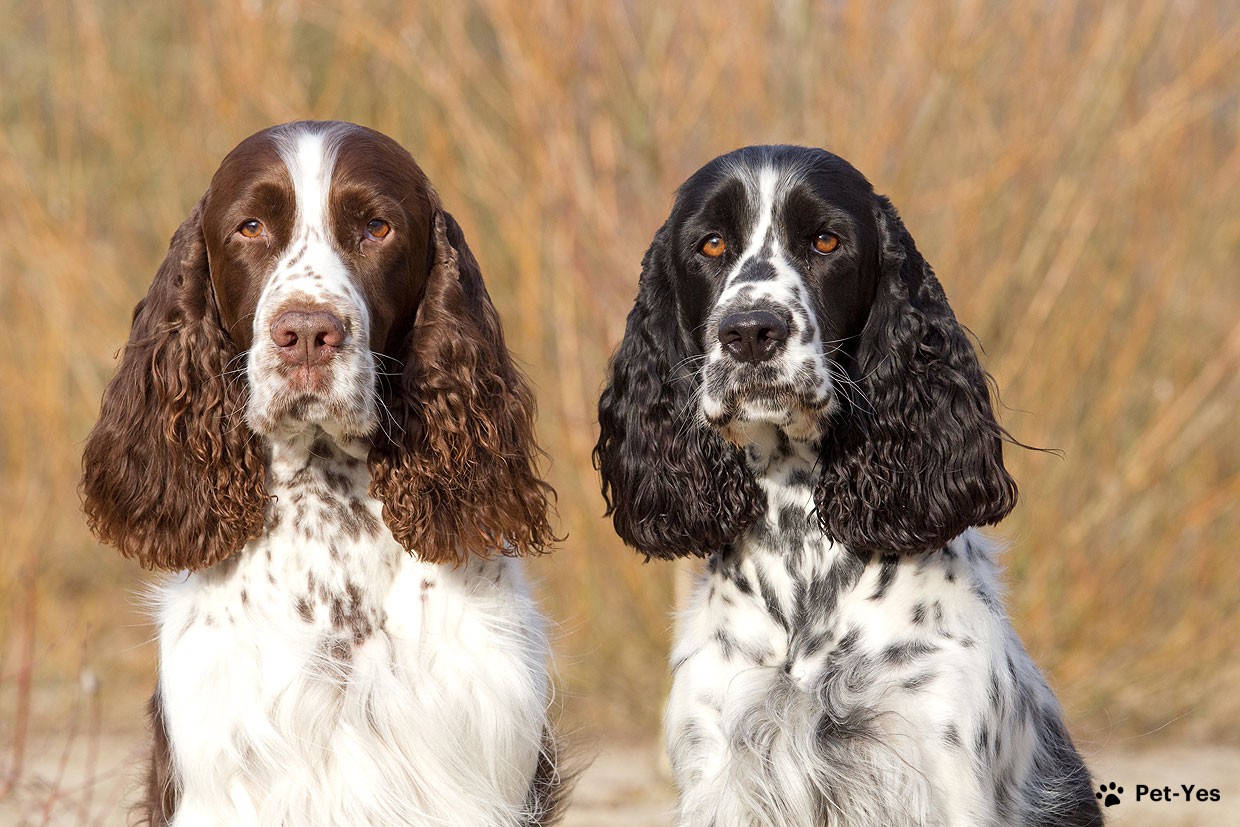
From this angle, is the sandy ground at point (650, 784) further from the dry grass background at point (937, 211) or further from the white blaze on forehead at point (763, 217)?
the white blaze on forehead at point (763, 217)

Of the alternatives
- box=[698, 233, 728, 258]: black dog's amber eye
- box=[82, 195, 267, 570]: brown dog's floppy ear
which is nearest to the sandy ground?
box=[82, 195, 267, 570]: brown dog's floppy ear

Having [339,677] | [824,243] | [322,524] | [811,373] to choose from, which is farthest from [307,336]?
[824,243]

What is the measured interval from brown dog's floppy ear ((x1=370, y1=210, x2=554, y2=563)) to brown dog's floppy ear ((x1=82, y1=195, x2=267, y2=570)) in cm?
35

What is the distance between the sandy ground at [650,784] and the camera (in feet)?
21.2

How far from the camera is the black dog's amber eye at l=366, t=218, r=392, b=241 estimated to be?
3.93 metres

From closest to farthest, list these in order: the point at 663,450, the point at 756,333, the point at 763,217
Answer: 1. the point at 756,333
2. the point at 763,217
3. the point at 663,450

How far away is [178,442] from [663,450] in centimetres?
124

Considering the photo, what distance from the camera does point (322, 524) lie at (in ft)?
12.9

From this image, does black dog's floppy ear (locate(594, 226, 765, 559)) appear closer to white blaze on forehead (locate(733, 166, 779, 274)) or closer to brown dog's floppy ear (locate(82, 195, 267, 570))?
white blaze on forehead (locate(733, 166, 779, 274))

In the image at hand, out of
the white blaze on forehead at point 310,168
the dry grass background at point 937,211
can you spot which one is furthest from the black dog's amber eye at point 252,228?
the dry grass background at point 937,211

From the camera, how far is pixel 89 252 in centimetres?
876

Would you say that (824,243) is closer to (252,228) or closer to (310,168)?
(310,168)

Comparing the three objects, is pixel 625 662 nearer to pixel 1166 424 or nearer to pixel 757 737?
pixel 1166 424

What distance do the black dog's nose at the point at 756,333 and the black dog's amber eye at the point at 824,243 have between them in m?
0.34
